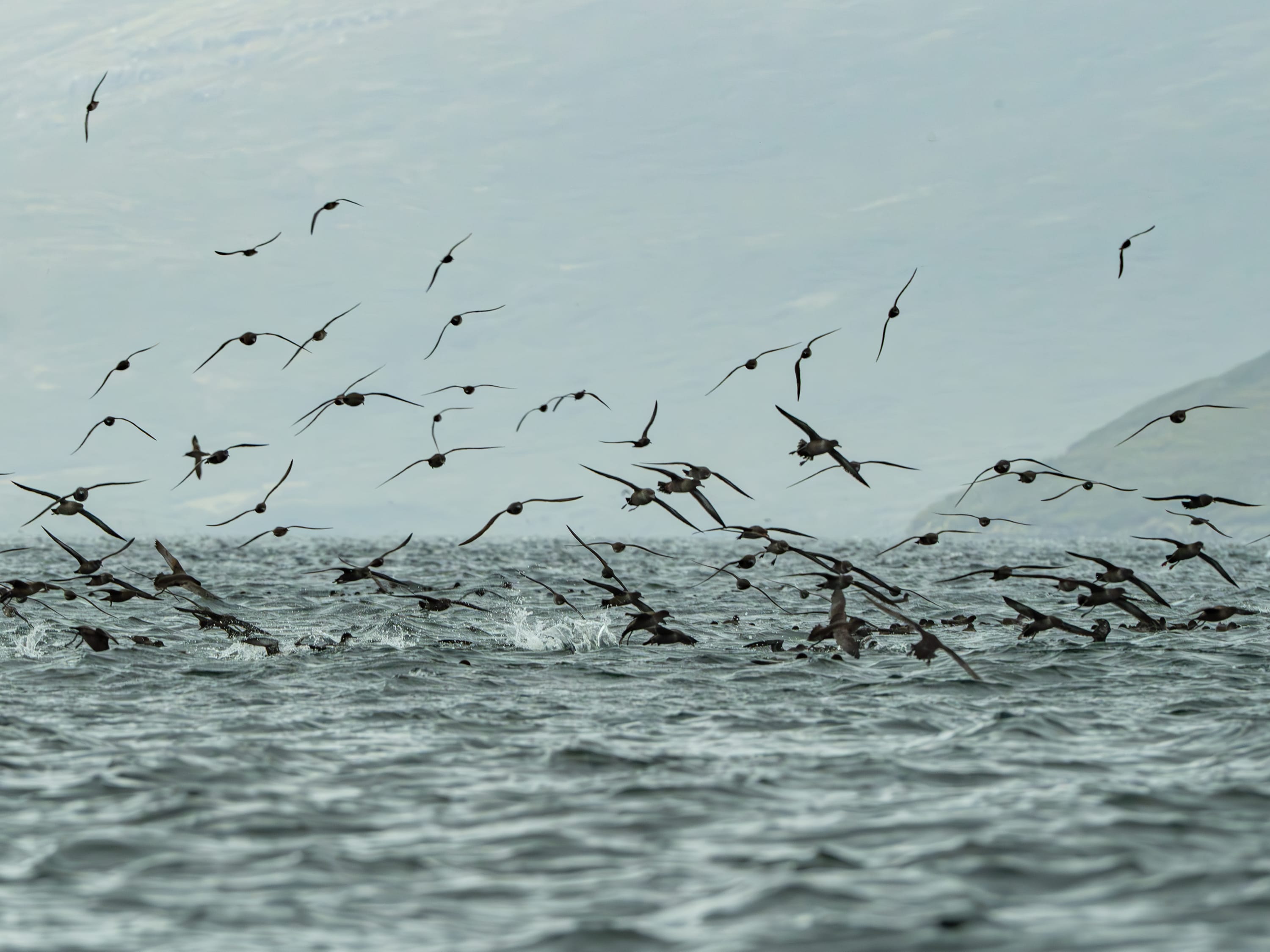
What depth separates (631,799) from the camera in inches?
473

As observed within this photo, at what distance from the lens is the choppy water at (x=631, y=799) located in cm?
892

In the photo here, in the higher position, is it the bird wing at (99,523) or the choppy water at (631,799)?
the bird wing at (99,523)

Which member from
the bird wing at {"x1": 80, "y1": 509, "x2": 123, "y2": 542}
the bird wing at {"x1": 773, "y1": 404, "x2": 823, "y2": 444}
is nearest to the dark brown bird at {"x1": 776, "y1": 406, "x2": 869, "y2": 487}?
the bird wing at {"x1": 773, "y1": 404, "x2": 823, "y2": 444}

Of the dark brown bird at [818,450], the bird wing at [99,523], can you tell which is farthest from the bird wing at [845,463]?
the bird wing at [99,523]

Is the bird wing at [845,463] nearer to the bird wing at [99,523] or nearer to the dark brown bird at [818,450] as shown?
the dark brown bird at [818,450]

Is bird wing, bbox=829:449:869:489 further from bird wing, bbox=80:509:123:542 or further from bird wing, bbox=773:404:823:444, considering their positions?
bird wing, bbox=80:509:123:542

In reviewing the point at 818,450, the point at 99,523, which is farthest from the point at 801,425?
the point at 99,523

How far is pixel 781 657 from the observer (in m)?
22.1

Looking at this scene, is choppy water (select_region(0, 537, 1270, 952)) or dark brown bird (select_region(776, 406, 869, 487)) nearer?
choppy water (select_region(0, 537, 1270, 952))

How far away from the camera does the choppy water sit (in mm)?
8922

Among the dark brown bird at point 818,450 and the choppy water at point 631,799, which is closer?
the choppy water at point 631,799

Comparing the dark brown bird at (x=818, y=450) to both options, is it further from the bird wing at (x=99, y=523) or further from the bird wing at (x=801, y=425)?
the bird wing at (x=99, y=523)

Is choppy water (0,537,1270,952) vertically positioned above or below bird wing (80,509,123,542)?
below

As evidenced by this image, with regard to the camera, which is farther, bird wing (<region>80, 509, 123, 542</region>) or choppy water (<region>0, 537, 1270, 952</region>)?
bird wing (<region>80, 509, 123, 542</region>)
